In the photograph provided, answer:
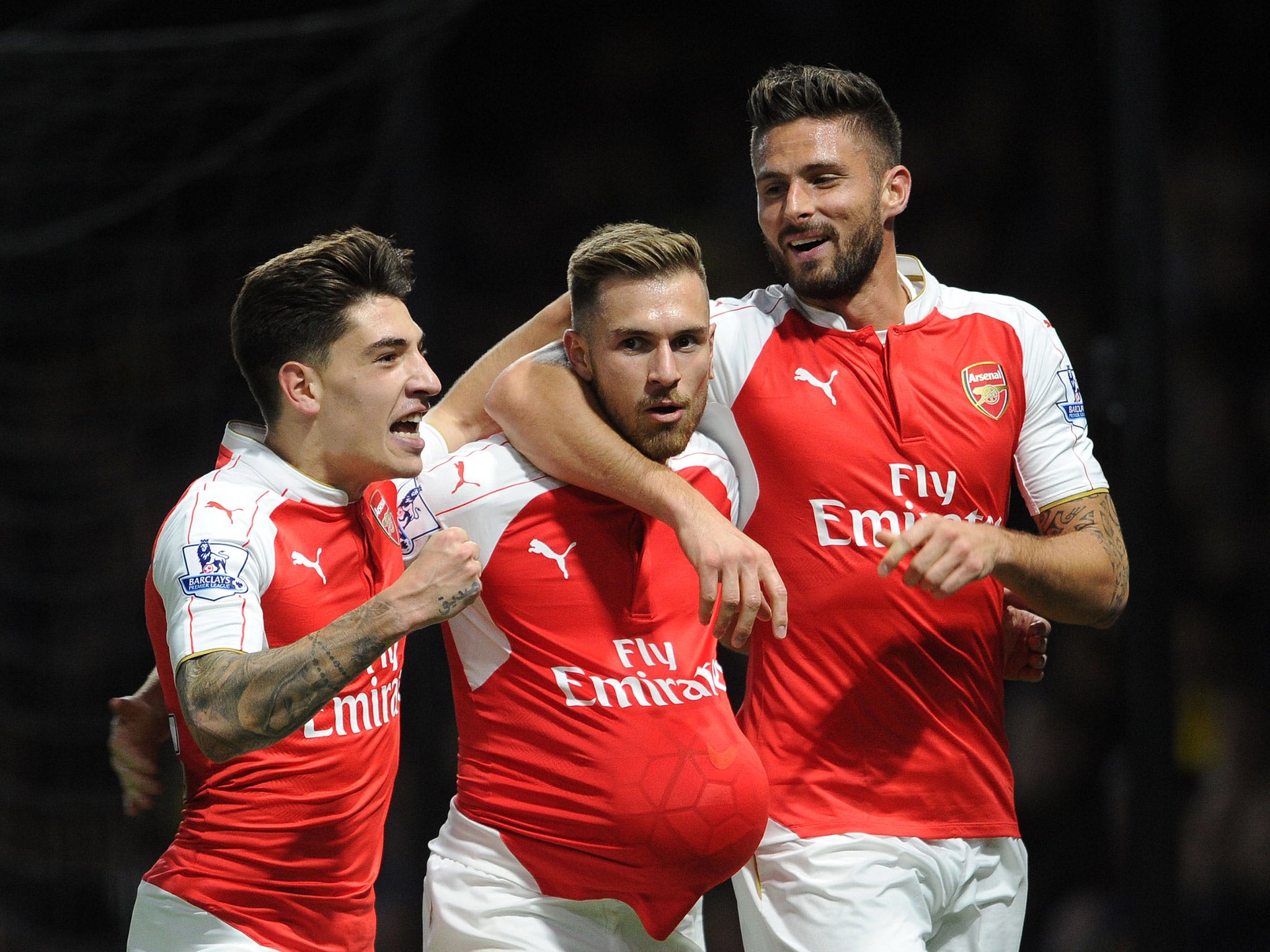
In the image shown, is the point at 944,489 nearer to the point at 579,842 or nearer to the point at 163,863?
the point at 579,842

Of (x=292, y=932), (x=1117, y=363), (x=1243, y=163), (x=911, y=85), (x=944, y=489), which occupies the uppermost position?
(x=911, y=85)

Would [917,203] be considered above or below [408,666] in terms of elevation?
above

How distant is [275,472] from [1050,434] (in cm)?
139

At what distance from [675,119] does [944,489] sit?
5.12m

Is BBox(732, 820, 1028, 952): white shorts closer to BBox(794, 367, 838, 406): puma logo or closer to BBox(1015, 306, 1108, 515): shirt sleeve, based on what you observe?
BBox(1015, 306, 1108, 515): shirt sleeve

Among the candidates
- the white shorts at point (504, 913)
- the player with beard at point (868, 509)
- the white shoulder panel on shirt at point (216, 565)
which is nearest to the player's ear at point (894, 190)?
the player with beard at point (868, 509)

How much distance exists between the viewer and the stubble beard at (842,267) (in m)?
2.67

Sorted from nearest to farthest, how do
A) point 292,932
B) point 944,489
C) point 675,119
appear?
1. point 292,932
2. point 944,489
3. point 675,119

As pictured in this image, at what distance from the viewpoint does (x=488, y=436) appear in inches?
107

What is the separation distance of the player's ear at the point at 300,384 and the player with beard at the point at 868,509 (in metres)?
0.31

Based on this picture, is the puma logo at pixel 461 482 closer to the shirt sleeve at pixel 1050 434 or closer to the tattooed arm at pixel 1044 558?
the tattooed arm at pixel 1044 558

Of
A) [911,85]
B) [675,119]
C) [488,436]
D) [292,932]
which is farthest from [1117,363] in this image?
[675,119]

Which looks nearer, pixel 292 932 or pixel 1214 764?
pixel 292 932

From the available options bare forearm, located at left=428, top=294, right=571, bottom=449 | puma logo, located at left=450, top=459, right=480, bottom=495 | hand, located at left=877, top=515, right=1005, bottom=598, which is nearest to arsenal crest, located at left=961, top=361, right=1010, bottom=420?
hand, located at left=877, top=515, right=1005, bottom=598
